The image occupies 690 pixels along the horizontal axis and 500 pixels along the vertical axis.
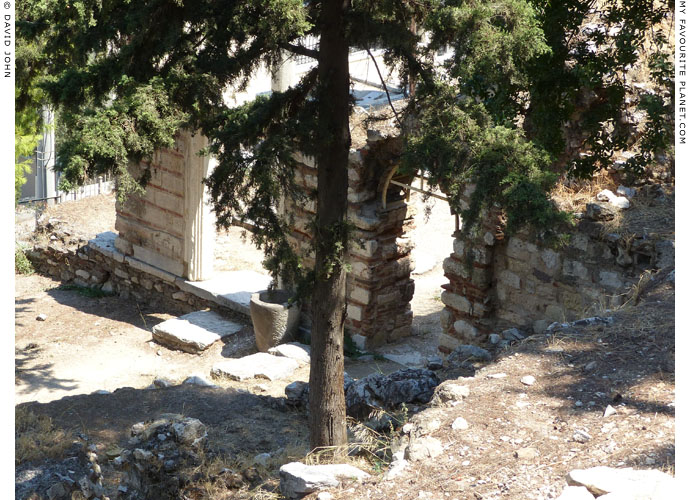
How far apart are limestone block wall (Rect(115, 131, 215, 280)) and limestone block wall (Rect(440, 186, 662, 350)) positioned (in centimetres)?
440

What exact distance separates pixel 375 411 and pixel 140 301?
25.8ft

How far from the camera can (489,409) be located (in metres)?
6.08

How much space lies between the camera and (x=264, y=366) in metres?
10.9

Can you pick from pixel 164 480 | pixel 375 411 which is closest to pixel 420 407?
pixel 375 411

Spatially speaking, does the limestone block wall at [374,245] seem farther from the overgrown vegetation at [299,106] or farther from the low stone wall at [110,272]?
the overgrown vegetation at [299,106]

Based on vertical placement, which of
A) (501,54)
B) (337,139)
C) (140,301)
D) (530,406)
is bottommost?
(140,301)

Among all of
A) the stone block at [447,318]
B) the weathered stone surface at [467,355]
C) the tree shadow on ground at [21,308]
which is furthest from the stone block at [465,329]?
the tree shadow on ground at [21,308]

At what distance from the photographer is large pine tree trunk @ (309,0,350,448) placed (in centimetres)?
649

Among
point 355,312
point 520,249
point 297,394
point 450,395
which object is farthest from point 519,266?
point 450,395

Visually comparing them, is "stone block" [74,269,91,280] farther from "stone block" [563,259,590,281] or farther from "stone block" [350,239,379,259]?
"stone block" [563,259,590,281]

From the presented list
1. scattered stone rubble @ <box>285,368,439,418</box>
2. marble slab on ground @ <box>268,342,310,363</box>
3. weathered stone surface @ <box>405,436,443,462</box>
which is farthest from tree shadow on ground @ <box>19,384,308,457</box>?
weathered stone surface @ <box>405,436,443,462</box>

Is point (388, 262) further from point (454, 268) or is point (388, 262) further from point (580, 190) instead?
point (580, 190)

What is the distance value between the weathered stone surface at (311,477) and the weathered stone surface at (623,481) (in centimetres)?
146

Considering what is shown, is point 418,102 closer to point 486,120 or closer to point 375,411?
point 486,120
